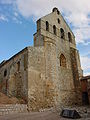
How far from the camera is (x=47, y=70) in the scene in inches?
580

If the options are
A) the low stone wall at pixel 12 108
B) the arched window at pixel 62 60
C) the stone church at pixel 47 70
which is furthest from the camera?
the arched window at pixel 62 60

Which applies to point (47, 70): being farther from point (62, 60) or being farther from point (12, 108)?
point (12, 108)

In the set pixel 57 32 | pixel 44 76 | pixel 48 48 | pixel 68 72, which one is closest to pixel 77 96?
pixel 68 72

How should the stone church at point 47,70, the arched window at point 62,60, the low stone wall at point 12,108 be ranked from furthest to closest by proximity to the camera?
the arched window at point 62,60 < the stone church at point 47,70 < the low stone wall at point 12,108

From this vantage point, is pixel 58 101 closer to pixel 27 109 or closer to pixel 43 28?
pixel 27 109

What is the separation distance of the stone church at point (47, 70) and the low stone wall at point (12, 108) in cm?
82

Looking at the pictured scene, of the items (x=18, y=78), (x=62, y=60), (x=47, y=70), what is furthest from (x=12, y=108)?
(x=62, y=60)

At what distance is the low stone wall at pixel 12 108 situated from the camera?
9.84 m

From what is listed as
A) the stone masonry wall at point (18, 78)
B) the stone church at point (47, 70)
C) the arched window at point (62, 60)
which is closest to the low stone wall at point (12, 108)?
the stone church at point (47, 70)

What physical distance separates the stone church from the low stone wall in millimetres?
825

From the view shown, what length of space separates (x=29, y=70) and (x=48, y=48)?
4085 millimetres

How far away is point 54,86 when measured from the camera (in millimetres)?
14750

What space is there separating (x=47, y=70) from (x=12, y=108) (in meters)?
5.83

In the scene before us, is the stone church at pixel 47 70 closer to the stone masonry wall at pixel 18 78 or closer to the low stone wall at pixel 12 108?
the stone masonry wall at pixel 18 78
